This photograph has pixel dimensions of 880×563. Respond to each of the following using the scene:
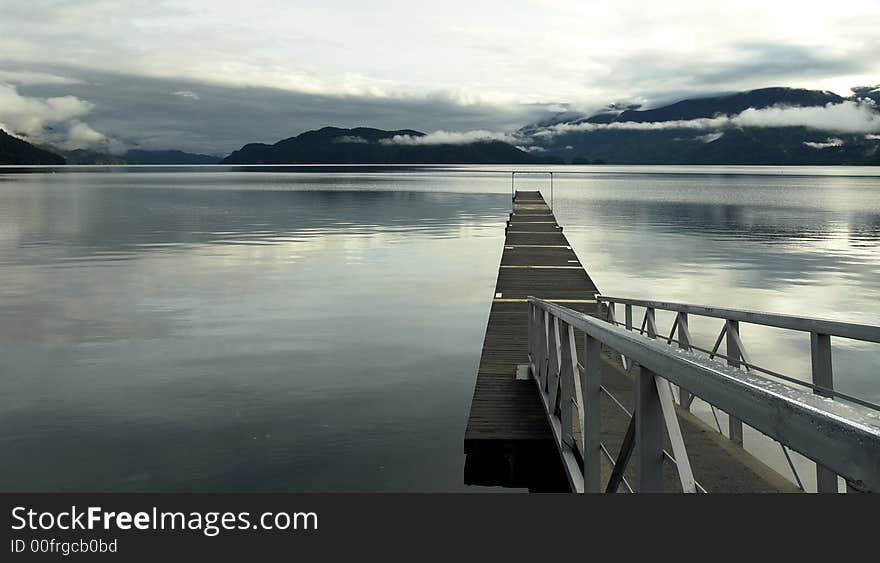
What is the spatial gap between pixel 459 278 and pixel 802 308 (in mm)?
12485

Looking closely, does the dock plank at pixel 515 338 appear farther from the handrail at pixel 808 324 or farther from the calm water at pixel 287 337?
the handrail at pixel 808 324

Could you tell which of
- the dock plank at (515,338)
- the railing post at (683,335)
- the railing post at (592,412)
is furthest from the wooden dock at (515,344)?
the railing post at (592,412)

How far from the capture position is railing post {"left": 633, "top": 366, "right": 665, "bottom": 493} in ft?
10.7

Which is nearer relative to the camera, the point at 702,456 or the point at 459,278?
the point at 702,456

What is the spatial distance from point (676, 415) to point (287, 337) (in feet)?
53.9

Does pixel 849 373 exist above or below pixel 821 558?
below

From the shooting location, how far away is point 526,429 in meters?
9.81

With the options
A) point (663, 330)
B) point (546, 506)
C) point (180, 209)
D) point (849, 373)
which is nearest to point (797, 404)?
point (546, 506)

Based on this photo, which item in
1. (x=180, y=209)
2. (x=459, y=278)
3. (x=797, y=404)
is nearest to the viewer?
(x=797, y=404)

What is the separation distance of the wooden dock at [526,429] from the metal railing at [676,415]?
805mm

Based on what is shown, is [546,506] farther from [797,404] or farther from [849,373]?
[849,373]

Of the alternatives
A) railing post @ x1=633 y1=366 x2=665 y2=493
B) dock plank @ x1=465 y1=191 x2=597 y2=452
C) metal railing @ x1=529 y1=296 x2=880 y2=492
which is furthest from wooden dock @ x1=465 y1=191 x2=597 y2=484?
railing post @ x1=633 y1=366 x2=665 y2=493

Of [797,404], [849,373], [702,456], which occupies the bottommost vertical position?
[849,373]

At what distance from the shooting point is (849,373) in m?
16.0
